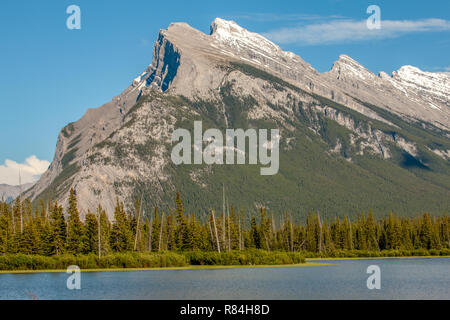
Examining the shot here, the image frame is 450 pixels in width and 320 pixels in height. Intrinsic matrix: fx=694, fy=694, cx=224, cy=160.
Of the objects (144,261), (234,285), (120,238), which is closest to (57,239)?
(120,238)

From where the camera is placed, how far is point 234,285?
9775 cm

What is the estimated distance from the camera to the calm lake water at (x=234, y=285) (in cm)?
8612

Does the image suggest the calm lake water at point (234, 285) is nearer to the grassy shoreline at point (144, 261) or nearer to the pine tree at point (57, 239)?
the grassy shoreline at point (144, 261)

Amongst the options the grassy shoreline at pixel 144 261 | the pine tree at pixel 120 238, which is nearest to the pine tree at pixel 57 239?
the grassy shoreline at pixel 144 261

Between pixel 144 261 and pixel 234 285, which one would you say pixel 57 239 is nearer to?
pixel 144 261

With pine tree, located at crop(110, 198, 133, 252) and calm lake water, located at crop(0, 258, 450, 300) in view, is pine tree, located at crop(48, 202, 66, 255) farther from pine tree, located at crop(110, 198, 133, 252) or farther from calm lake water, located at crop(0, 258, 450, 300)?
calm lake water, located at crop(0, 258, 450, 300)

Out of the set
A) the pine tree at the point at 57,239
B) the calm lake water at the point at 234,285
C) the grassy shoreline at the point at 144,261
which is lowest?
the calm lake water at the point at 234,285

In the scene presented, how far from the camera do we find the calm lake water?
283ft

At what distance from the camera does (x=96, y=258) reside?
447 feet

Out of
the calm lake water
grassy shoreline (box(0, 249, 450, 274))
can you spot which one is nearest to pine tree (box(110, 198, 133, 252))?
grassy shoreline (box(0, 249, 450, 274))

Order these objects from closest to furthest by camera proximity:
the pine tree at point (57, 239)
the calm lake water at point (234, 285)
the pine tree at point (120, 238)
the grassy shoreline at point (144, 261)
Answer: the calm lake water at point (234, 285), the grassy shoreline at point (144, 261), the pine tree at point (57, 239), the pine tree at point (120, 238)
